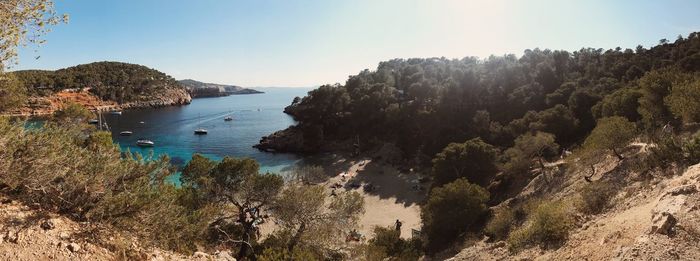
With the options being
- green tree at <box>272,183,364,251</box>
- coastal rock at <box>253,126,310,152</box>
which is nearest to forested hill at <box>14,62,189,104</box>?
coastal rock at <box>253,126,310,152</box>

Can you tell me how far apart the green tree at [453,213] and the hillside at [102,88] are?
108814 mm

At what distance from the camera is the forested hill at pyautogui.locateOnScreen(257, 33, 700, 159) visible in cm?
4484

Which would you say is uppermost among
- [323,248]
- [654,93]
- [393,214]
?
[654,93]

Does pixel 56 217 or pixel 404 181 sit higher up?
pixel 56 217

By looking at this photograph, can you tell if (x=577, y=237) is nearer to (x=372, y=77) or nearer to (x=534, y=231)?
(x=534, y=231)

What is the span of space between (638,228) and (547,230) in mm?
3947

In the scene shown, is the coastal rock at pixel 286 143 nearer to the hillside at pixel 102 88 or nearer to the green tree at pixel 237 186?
the green tree at pixel 237 186

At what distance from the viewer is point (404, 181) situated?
1762 inches

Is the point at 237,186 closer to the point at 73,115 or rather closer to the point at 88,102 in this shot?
the point at 73,115

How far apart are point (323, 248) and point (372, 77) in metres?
73.8

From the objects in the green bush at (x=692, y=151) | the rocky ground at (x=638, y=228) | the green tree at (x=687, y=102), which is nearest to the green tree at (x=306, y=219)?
the rocky ground at (x=638, y=228)

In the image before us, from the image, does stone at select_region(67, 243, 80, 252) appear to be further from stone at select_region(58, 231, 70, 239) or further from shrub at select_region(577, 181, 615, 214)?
shrub at select_region(577, 181, 615, 214)

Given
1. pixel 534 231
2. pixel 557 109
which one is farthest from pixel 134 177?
pixel 557 109

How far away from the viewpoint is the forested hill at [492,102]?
1766 inches
